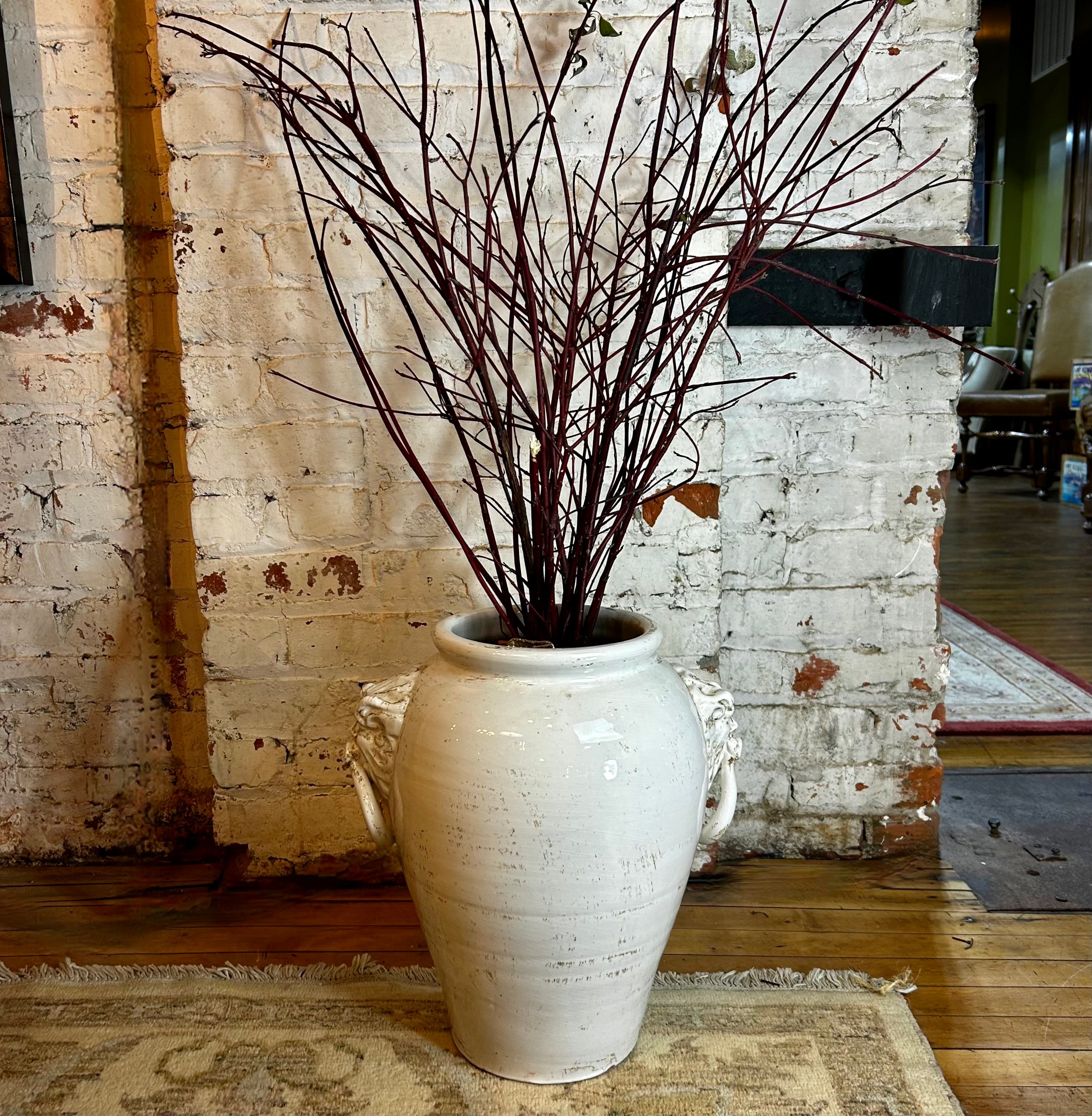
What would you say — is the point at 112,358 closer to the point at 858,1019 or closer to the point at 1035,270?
the point at 858,1019

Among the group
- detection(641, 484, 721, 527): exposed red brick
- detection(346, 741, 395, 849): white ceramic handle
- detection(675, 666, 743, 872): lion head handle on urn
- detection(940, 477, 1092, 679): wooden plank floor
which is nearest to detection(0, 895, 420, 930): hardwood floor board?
detection(346, 741, 395, 849): white ceramic handle

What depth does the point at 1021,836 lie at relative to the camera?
6.41 ft

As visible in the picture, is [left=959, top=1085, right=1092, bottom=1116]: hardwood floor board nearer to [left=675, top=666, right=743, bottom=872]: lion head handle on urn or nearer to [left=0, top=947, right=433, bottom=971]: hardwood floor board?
[left=675, top=666, right=743, bottom=872]: lion head handle on urn

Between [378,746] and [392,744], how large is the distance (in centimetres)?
3

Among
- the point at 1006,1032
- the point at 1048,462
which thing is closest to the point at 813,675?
the point at 1006,1032

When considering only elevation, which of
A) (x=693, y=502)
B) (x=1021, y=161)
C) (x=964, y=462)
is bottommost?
(x=964, y=462)

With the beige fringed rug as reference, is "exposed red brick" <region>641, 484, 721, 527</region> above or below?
above

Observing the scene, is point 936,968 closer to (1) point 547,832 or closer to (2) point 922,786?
(2) point 922,786

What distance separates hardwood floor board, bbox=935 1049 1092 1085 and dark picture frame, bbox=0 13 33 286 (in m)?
1.85

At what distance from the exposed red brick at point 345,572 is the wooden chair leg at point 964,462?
5.79m

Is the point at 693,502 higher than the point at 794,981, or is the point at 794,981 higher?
the point at 693,502

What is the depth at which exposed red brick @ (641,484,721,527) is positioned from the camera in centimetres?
174

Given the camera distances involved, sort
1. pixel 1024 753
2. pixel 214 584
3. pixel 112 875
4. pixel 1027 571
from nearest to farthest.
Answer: pixel 214 584
pixel 112 875
pixel 1024 753
pixel 1027 571

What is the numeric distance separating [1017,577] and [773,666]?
265cm
